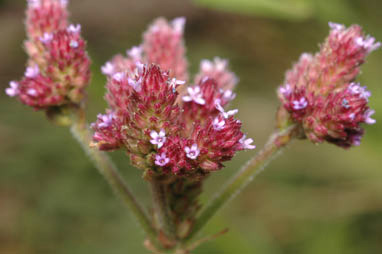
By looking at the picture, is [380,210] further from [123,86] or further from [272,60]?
[123,86]

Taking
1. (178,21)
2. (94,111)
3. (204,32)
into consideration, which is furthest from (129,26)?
(178,21)

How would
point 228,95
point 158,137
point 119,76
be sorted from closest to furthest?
point 158,137
point 119,76
point 228,95

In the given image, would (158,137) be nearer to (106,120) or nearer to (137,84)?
(137,84)

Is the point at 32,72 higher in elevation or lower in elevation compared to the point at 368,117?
higher

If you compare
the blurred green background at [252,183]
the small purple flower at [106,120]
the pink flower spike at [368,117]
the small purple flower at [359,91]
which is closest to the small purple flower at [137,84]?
the small purple flower at [106,120]

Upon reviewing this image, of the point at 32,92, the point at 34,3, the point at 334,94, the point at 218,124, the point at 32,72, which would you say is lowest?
the point at 334,94

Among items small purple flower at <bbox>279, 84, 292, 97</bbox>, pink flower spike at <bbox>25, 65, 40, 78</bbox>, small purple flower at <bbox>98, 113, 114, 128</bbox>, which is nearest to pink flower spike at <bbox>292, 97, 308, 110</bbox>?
small purple flower at <bbox>279, 84, 292, 97</bbox>

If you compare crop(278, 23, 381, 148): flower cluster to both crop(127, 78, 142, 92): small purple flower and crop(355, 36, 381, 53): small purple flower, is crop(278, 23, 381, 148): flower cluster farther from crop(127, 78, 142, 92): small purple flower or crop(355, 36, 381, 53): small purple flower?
crop(127, 78, 142, 92): small purple flower

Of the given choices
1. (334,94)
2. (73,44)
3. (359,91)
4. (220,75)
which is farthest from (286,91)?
(73,44)
